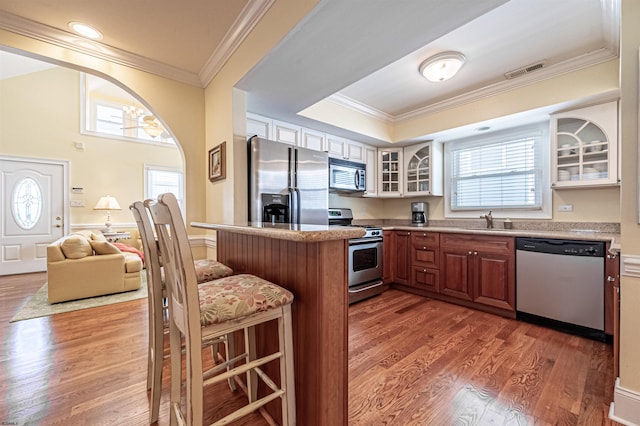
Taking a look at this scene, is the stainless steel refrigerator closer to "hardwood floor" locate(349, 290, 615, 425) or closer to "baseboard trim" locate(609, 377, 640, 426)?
"hardwood floor" locate(349, 290, 615, 425)

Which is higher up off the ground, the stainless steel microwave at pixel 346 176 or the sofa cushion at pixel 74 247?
the stainless steel microwave at pixel 346 176

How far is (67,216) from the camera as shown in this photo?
516cm

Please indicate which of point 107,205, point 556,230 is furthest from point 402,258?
point 107,205

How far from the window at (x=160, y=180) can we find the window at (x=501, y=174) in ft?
18.2

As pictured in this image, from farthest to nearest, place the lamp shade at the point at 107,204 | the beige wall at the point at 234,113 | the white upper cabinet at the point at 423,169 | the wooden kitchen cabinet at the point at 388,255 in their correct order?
the lamp shade at the point at 107,204, the white upper cabinet at the point at 423,169, the wooden kitchen cabinet at the point at 388,255, the beige wall at the point at 234,113

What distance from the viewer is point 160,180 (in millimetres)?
6371

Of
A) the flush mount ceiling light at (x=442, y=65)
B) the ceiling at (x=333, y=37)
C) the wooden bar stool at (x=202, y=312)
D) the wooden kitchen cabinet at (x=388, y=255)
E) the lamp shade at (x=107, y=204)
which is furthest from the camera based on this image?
the lamp shade at (x=107, y=204)

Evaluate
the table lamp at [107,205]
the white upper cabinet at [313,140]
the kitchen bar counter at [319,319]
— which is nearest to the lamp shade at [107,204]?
the table lamp at [107,205]

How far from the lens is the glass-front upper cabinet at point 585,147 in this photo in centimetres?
254

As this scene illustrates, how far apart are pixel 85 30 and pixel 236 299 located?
2.74 meters

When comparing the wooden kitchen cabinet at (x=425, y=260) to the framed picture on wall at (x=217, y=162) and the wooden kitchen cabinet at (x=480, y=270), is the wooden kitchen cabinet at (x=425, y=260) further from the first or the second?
the framed picture on wall at (x=217, y=162)

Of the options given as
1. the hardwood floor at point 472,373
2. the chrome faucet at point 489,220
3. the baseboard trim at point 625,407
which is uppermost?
the chrome faucet at point 489,220

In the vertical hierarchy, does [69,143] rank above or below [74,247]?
above

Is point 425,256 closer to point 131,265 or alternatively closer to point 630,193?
point 630,193
